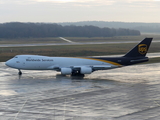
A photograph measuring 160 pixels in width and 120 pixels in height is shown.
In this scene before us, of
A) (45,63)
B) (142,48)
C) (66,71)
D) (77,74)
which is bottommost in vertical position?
(77,74)

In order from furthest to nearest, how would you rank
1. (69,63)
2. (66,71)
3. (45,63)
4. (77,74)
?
(77,74) → (69,63) → (45,63) → (66,71)

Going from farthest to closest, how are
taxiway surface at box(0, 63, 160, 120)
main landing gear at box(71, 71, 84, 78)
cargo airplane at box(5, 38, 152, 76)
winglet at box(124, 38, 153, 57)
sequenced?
1. winglet at box(124, 38, 153, 57)
2. main landing gear at box(71, 71, 84, 78)
3. cargo airplane at box(5, 38, 152, 76)
4. taxiway surface at box(0, 63, 160, 120)

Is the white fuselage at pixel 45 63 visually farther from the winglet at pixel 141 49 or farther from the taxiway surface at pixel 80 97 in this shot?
the winglet at pixel 141 49

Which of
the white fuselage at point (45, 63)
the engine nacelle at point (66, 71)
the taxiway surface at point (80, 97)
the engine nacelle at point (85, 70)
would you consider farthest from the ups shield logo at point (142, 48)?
the engine nacelle at point (66, 71)

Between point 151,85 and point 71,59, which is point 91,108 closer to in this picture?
point 151,85

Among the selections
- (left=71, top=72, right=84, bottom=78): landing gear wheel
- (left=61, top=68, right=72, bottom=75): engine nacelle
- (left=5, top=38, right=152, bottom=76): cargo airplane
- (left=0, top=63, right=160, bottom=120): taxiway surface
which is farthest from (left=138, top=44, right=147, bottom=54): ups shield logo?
(left=61, top=68, right=72, bottom=75): engine nacelle

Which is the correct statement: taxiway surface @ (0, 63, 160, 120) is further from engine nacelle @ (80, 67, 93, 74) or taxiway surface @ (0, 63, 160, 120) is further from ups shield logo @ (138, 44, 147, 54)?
ups shield logo @ (138, 44, 147, 54)

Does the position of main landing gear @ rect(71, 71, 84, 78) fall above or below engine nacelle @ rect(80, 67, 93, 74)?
below

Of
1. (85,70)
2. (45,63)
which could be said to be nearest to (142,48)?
(85,70)

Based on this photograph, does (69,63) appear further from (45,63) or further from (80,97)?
(80,97)

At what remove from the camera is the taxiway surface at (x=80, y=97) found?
2433cm

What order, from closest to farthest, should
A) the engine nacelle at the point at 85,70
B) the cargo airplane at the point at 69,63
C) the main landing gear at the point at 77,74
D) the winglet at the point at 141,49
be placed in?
the engine nacelle at the point at 85,70, the cargo airplane at the point at 69,63, the main landing gear at the point at 77,74, the winglet at the point at 141,49

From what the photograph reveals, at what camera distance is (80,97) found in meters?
30.8

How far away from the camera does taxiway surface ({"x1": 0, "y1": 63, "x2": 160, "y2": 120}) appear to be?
79.8 feet
